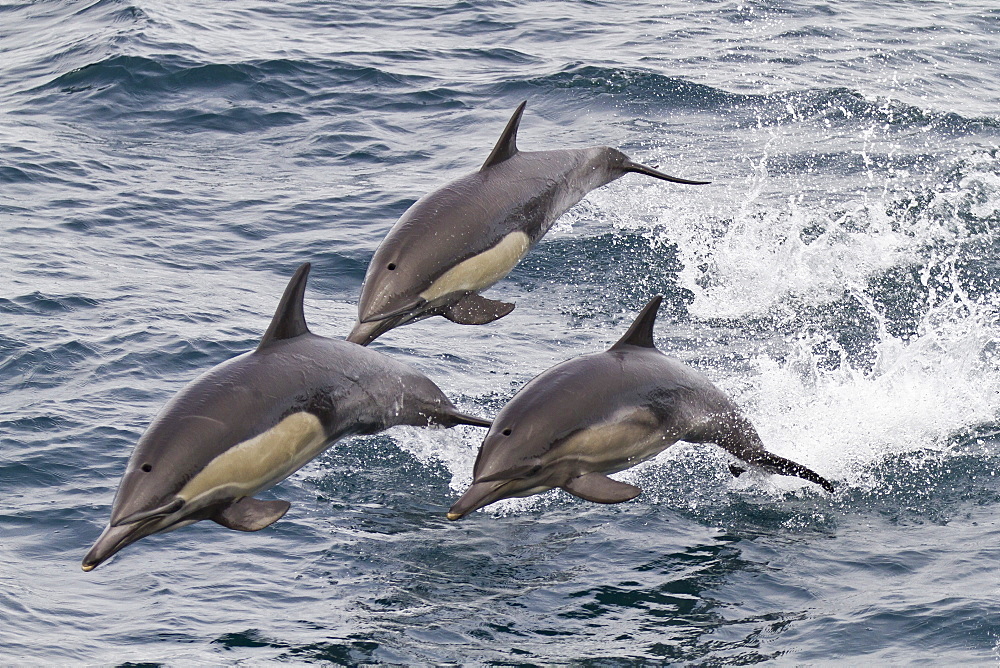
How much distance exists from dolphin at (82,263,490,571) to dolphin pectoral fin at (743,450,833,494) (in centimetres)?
210

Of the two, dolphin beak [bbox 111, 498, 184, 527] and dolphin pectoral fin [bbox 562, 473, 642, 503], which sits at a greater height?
dolphin beak [bbox 111, 498, 184, 527]

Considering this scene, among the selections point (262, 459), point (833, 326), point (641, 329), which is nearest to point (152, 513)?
point (262, 459)

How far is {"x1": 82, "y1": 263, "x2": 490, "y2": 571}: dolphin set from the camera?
608 centimetres

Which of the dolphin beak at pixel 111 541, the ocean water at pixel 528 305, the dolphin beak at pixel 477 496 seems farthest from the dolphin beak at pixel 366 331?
the ocean water at pixel 528 305

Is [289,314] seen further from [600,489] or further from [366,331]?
[600,489]

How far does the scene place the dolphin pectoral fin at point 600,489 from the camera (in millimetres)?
6801

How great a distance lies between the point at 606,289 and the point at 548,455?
20.8ft

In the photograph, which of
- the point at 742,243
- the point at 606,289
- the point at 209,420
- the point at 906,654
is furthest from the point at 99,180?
the point at 906,654

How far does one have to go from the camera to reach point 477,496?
6.52 m

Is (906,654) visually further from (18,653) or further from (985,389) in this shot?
(18,653)

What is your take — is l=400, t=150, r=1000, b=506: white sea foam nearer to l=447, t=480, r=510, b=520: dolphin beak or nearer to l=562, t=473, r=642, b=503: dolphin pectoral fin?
l=562, t=473, r=642, b=503: dolphin pectoral fin

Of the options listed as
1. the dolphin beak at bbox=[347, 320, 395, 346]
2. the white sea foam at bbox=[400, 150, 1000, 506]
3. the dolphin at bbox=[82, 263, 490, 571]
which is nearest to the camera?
the dolphin at bbox=[82, 263, 490, 571]

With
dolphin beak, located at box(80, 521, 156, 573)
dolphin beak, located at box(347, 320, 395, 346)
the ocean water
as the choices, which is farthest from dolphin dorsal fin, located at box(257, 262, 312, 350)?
the ocean water

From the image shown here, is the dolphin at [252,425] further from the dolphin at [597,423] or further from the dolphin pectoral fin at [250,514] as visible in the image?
the dolphin at [597,423]
